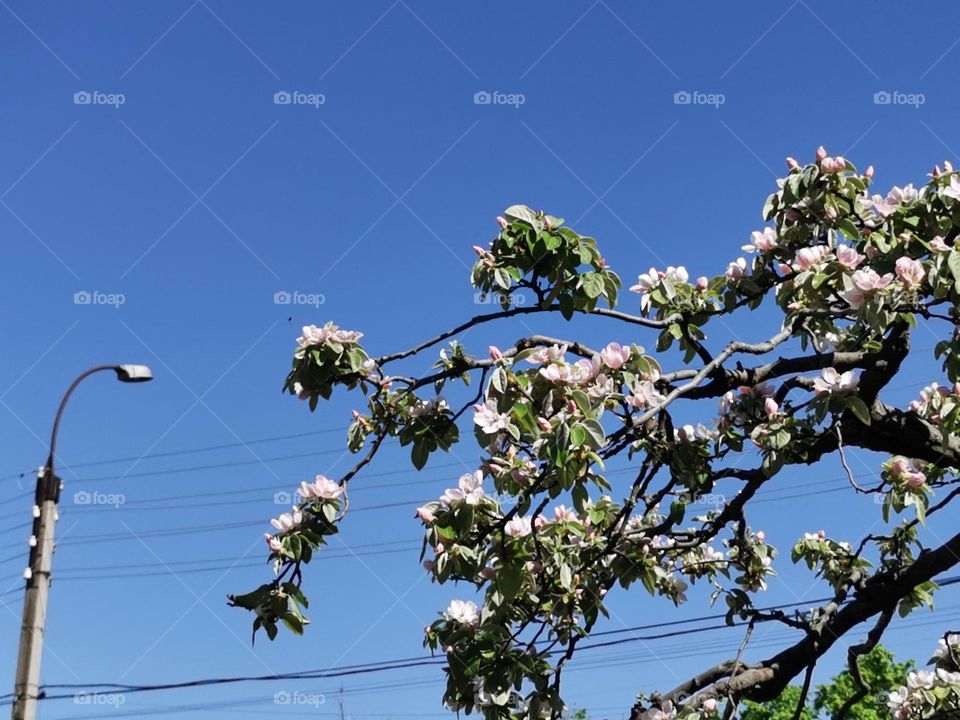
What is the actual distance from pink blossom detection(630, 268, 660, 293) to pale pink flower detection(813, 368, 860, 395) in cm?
74

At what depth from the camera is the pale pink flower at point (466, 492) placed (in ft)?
11.2

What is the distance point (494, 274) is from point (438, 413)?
0.58 metres

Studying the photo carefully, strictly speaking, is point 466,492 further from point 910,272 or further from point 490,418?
point 910,272

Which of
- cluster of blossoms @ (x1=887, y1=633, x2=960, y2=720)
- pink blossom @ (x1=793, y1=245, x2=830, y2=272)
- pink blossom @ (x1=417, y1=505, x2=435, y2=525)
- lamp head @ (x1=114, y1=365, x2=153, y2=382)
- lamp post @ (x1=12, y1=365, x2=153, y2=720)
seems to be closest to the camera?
pink blossom @ (x1=417, y1=505, x2=435, y2=525)

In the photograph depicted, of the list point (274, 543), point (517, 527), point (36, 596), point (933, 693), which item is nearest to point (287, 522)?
point (274, 543)

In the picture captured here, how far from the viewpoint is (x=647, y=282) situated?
13.4ft

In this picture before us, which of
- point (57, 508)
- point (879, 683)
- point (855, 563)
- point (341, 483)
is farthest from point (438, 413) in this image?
point (879, 683)

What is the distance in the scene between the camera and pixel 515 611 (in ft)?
13.4

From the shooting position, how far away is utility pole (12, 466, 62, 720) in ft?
28.5

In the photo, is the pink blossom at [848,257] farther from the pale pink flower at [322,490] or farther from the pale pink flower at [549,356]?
the pale pink flower at [322,490]

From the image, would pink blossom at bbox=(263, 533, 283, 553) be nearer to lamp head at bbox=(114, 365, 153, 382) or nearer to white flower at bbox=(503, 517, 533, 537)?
white flower at bbox=(503, 517, 533, 537)

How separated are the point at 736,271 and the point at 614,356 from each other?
3.45 ft

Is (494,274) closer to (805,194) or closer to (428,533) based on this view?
(428,533)

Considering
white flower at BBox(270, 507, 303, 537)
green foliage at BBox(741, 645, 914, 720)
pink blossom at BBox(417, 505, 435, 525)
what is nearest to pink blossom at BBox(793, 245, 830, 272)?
pink blossom at BBox(417, 505, 435, 525)
